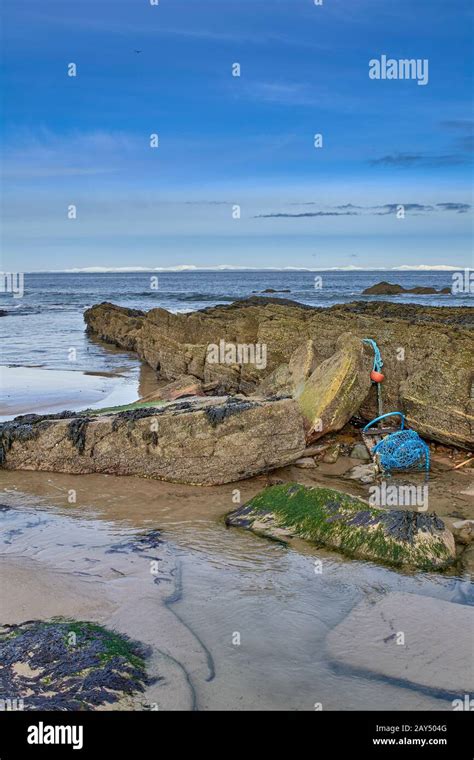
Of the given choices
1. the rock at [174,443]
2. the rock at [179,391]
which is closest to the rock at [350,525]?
the rock at [174,443]

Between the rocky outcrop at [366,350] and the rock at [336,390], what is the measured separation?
59 centimetres

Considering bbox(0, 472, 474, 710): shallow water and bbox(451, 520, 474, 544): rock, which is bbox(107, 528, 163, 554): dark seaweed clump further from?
bbox(451, 520, 474, 544): rock

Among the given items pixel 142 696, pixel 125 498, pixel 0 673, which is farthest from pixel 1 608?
pixel 125 498

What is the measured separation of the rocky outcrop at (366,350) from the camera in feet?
35.3

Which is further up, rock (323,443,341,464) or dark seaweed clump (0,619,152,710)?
rock (323,443,341,464)

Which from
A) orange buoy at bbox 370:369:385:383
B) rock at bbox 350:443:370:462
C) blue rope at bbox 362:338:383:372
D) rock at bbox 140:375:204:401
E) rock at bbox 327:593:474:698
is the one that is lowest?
rock at bbox 327:593:474:698

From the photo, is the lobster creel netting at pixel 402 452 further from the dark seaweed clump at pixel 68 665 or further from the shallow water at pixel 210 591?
the dark seaweed clump at pixel 68 665

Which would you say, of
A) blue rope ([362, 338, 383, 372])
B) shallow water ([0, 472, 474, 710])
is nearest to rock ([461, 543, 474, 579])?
shallow water ([0, 472, 474, 710])

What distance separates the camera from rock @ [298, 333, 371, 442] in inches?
426

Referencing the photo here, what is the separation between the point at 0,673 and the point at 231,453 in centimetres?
530

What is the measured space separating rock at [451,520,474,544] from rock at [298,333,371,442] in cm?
316

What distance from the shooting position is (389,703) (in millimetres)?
4820
